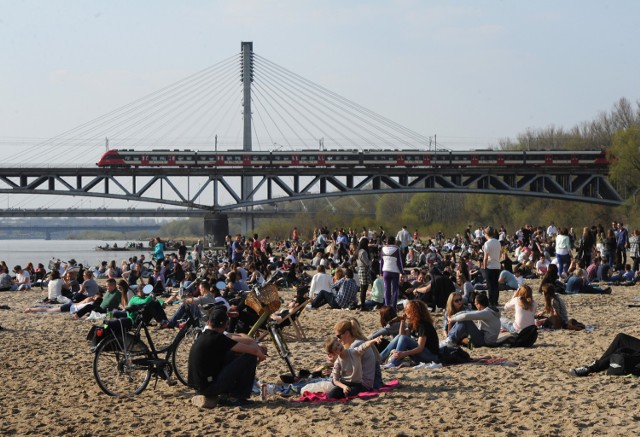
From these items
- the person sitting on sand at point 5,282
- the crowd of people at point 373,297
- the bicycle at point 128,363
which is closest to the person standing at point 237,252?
the crowd of people at point 373,297

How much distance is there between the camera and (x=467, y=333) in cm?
1372

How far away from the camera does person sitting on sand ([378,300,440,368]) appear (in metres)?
12.0

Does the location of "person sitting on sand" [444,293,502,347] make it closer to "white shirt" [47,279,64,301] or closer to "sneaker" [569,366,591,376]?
"sneaker" [569,366,591,376]

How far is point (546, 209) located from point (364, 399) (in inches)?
2620

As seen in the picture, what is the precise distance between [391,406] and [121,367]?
10.2 ft

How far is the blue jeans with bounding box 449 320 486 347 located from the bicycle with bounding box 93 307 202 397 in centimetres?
405

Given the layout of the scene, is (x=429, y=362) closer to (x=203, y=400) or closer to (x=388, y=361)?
(x=388, y=361)

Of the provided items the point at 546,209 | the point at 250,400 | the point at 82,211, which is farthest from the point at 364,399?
the point at 82,211

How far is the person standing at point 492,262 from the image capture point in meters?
18.5

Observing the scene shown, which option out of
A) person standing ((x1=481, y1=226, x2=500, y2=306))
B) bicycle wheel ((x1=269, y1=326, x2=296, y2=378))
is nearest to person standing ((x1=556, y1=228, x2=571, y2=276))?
person standing ((x1=481, y1=226, x2=500, y2=306))

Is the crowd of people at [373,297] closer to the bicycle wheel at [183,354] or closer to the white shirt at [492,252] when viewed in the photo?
the white shirt at [492,252]

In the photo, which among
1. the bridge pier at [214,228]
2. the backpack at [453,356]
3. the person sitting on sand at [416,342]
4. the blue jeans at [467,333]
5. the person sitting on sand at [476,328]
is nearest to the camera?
the person sitting on sand at [416,342]

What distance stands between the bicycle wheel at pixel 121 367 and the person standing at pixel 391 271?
7931mm

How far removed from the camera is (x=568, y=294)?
22.7 metres
